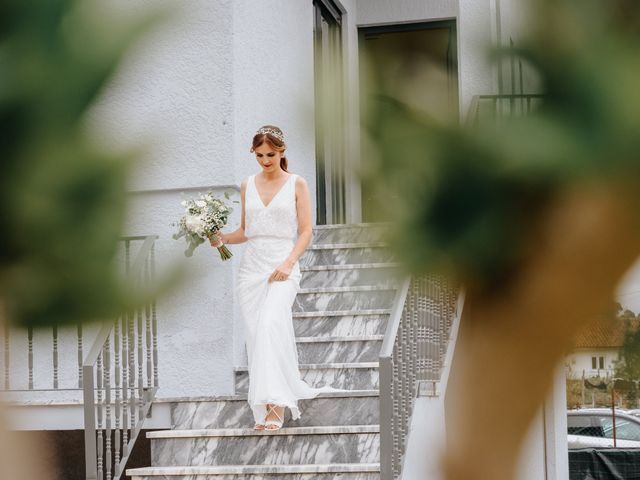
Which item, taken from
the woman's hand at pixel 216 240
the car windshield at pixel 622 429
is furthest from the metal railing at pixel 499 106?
the car windshield at pixel 622 429

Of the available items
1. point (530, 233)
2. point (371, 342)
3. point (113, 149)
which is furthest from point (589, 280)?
point (371, 342)

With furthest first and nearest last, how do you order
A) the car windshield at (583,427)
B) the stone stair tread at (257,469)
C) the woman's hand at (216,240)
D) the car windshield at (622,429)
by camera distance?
the car windshield at (622,429) → the car windshield at (583,427) → the woman's hand at (216,240) → the stone stair tread at (257,469)

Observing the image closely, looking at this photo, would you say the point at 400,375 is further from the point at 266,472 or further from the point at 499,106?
the point at 499,106

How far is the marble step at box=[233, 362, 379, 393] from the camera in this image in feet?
22.8

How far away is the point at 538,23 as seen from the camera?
0.58 m

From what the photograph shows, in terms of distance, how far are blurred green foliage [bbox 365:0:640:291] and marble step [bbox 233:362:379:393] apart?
635 centimetres

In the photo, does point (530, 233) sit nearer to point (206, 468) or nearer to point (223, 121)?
point (206, 468)

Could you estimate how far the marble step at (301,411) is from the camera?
657cm

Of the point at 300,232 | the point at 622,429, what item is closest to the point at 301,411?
the point at 300,232

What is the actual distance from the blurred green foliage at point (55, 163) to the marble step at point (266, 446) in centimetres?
558

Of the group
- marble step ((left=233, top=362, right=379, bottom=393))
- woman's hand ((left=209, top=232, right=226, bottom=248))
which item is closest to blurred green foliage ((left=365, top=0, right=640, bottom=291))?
woman's hand ((left=209, top=232, right=226, bottom=248))

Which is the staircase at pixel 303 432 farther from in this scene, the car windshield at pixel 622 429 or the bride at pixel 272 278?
the car windshield at pixel 622 429

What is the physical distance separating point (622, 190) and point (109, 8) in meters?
0.33

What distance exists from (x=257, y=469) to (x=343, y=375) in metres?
Result: 1.03
